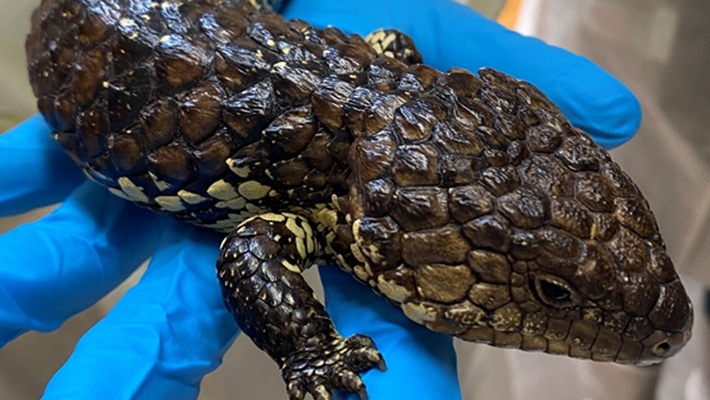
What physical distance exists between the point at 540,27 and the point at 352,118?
4.10 ft

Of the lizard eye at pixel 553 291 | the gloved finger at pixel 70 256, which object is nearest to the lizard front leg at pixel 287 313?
the lizard eye at pixel 553 291

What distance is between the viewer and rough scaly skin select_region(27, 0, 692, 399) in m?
0.81

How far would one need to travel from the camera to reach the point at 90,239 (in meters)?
1.28

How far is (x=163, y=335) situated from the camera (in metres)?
1.05

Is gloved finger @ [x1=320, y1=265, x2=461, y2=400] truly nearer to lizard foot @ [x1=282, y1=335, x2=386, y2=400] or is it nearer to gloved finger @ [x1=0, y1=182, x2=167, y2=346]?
lizard foot @ [x1=282, y1=335, x2=386, y2=400]

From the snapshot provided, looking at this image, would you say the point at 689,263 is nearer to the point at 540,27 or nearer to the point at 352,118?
the point at 540,27

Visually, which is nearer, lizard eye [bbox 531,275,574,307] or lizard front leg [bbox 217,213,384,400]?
lizard eye [bbox 531,275,574,307]

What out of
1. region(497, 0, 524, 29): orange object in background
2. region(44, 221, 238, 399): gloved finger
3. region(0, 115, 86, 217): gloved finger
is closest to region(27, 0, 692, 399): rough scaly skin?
region(44, 221, 238, 399): gloved finger

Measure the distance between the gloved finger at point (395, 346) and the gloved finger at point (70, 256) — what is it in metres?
0.49

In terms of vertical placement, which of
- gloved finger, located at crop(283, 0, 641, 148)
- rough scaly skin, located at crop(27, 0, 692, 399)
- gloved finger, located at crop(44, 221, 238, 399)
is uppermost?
gloved finger, located at crop(283, 0, 641, 148)

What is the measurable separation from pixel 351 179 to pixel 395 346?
0.27 meters

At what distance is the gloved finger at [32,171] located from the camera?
1363 mm

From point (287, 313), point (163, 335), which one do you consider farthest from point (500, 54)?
point (163, 335)

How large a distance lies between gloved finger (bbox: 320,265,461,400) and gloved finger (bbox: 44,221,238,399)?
0.24 meters
